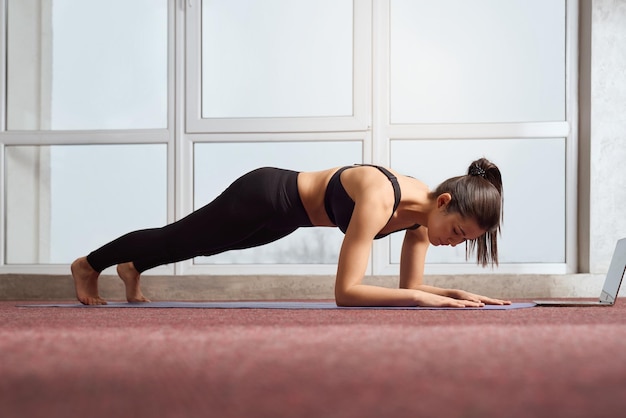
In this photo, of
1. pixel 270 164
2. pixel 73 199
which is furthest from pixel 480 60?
pixel 73 199

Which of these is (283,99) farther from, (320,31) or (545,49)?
(545,49)

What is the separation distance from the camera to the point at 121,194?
3.65 m

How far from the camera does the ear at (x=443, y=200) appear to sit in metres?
1.98

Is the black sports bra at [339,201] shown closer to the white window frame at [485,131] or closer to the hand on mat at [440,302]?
the hand on mat at [440,302]

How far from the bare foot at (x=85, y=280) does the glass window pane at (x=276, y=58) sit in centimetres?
134

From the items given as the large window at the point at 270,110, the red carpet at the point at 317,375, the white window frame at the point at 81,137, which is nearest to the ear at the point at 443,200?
the red carpet at the point at 317,375

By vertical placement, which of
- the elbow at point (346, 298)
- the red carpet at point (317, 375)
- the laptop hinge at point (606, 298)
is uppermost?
the red carpet at point (317, 375)

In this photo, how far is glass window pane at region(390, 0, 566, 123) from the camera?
11.5ft

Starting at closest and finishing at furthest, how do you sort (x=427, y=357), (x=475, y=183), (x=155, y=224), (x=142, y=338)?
(x=427, y=357), (x=142, y=338), (x=475, y=183), (x=155, y=224)

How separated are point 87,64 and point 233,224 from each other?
180 centimetres

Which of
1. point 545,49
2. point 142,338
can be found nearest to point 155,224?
point 545,49

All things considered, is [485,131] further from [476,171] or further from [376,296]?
[376,296]

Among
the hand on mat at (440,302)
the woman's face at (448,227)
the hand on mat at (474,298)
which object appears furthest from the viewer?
the hand on mat at (474,298)

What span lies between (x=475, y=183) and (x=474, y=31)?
1.72m
